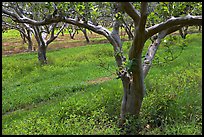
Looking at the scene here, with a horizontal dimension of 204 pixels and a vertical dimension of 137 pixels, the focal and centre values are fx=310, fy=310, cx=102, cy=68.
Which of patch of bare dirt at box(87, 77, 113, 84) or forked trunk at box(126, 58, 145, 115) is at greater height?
forked trunk at box(126, 58, 145, 115)

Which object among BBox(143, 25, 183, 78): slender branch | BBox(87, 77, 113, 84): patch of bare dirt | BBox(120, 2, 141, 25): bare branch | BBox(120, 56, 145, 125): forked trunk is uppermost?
BBox(120, 2, 141, 25): bare branch

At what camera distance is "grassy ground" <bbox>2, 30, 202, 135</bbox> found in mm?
7012

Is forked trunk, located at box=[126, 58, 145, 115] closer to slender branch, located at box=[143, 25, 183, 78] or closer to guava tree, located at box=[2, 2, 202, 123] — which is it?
guava tree, located at box=[2, 2, 202, 123]

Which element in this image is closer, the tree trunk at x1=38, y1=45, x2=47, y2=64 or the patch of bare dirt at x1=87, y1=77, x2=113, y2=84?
the patch of bare dirt at x1=87, y1=77, x2=113, y2=84

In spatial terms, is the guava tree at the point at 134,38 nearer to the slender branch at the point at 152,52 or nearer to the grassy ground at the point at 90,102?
the slender branch at the point at 152,52

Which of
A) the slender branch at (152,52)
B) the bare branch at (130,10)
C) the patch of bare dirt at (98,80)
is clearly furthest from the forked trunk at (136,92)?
the patch of bare dirt at (98,80)

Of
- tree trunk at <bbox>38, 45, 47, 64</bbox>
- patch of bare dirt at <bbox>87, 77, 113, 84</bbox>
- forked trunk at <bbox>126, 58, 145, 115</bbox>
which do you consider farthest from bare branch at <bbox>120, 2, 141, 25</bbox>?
tree trunk at <bbox>38, 45, 47, 64</bbox>

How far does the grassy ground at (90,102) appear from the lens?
7012 millimetres

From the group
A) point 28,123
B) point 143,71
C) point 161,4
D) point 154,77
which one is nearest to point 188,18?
point 161,4

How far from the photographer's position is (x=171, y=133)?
6.29 metres

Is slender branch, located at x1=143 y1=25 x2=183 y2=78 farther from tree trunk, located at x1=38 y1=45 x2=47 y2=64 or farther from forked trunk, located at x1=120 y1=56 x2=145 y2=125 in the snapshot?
tree trunk, located at x1=38 y1=45 x2=47 y2=64

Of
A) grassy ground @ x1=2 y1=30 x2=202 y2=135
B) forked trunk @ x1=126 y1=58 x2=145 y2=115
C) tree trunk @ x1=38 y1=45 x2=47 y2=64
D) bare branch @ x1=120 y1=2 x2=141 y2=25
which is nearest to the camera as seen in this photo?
bare branch @ x1=120 y1=2 x2=141 y2=25

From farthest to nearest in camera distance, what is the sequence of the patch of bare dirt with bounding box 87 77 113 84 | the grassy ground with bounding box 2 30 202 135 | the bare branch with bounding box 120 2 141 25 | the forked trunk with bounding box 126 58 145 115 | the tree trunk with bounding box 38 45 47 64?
the tree trunk with bounding box 38 45 47 64, the patch of bare dirt with bounding box 87 77 113 84, the forked trunk with bounding box 126 58 145 115, the grassy ground with bounding box 2 30 202 135, the bare branch with bounding box 120 2 141 25

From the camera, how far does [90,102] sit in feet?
31.0
